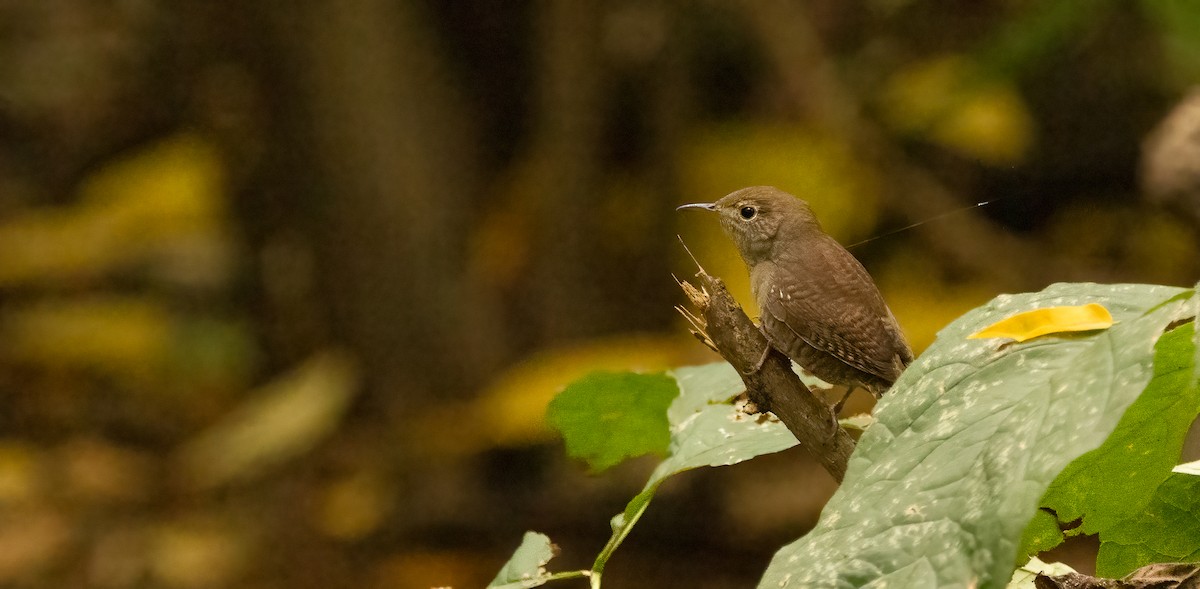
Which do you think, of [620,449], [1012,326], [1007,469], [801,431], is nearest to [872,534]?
[1007,469]

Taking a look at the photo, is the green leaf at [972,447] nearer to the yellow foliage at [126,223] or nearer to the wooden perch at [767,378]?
the wooden perch at [767,378]

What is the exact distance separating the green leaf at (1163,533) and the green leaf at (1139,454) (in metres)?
0.03

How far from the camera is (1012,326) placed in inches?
41.4

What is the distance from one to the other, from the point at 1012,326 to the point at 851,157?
4.00m

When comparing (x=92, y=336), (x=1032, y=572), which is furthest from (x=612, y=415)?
(x=92, y=336)

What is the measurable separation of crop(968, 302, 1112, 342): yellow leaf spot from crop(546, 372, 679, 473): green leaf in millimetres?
702

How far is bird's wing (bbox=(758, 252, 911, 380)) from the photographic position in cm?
180

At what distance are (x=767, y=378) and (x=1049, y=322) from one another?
1.60 feet

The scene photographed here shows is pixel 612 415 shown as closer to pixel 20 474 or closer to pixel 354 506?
Answer: pixel 354 506

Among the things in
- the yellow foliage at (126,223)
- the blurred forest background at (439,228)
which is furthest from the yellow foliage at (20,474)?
the yellow foliage at (126,223)

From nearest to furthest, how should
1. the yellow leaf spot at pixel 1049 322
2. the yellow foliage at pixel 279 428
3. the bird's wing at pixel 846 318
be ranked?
the yellow leaf spot at pixel 1049 322
the bird's wing at pixel 846 318
the yellow foliage at pixel 279 428

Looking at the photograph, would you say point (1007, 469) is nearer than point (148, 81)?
Yes

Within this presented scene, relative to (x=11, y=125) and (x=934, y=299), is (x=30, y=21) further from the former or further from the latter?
(x=934, y=299)

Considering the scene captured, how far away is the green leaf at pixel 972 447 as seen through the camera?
86 cm
